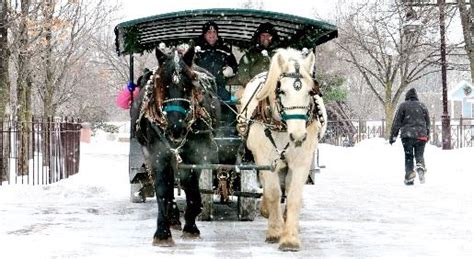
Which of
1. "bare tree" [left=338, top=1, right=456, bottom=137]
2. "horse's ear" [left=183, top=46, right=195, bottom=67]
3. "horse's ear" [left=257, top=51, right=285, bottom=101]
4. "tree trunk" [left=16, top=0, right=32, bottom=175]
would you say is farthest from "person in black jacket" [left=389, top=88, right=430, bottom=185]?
"bare tree" [left=338, top=1, right=456, bottom=137]

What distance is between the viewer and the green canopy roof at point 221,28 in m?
10.1

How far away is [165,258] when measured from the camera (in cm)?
721

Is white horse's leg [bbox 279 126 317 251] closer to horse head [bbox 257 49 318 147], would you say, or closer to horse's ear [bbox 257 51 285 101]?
horse head [bbox 257 49 318 147]

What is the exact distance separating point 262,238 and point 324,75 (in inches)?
1295

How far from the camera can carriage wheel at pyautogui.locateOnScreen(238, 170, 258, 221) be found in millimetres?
9883

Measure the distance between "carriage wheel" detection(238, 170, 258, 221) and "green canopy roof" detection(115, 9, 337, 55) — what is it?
213 centimetres

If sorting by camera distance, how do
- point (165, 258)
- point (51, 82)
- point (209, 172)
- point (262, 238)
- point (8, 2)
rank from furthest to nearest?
1. point (51, 82)
2. point (8, 2)
3. point (209, 172)
4. point (262, 238)
5. point (165, 258)

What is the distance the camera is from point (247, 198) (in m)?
10.1

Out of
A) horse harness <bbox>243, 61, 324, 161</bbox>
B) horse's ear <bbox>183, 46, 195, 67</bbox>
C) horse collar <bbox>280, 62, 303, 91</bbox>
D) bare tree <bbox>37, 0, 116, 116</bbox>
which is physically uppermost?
bare tree <bbox>37, 0, 116, 116</bbox>

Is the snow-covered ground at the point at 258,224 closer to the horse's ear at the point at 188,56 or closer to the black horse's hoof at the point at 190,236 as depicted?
the black horse's hoof at the point at 190,236

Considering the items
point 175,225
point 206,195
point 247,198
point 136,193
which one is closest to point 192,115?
point 175,225

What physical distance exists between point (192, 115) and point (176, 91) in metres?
0.34

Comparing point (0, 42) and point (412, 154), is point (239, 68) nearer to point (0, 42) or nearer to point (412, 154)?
point (412, 154)

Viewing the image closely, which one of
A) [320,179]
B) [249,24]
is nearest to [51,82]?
[320,179]
